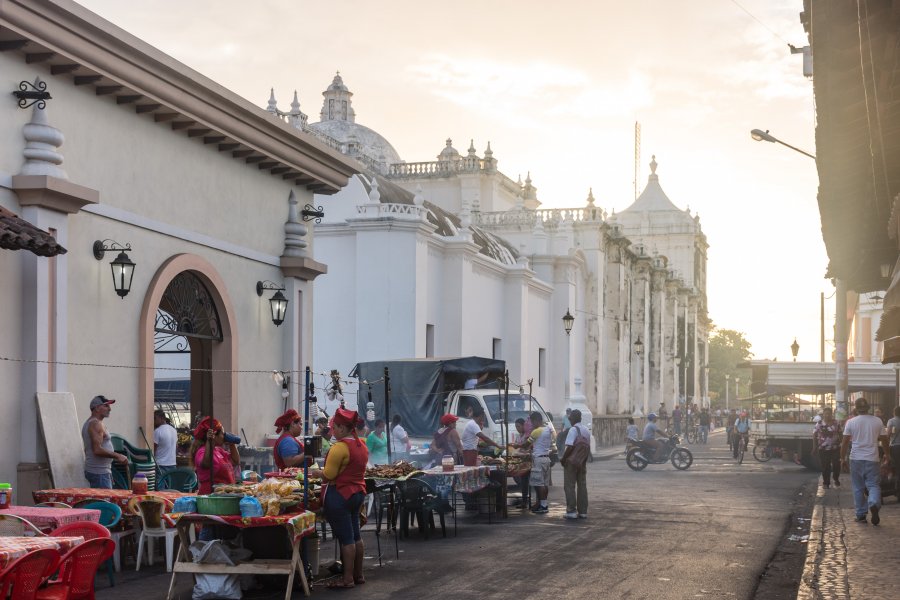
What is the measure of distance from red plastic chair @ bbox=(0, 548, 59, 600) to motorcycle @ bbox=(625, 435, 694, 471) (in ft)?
81.8

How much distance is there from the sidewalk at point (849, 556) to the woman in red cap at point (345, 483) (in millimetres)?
4054

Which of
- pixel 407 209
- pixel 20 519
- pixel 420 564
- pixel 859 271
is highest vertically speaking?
pixel 407 209

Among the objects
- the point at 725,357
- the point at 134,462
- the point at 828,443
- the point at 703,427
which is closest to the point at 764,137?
the point at 828,443

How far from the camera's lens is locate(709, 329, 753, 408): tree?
124 metres

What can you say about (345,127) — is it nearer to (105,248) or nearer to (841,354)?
(841,354)

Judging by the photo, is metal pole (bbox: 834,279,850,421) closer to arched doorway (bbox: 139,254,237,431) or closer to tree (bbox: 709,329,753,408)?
arched doorway (bbox: 139,254,237,431)

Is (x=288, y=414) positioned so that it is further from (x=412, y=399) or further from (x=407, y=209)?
(x=407, y=209)

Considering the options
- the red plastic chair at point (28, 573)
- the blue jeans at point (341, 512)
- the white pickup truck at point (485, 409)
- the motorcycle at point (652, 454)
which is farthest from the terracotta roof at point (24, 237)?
the motorcycle at point (652, 454)

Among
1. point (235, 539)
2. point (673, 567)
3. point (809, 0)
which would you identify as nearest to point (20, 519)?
point (235, 539)

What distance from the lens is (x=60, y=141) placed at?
43.3 ft

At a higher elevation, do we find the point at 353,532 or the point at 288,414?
the point at 288,414

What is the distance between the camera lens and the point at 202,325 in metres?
17.1

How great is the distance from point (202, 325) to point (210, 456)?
4.88 m

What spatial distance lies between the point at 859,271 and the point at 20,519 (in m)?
20.3
